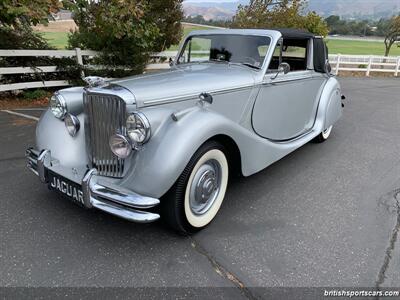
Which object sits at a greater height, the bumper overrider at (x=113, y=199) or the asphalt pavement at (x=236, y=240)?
the bumper overrider at (x=113, y=199)

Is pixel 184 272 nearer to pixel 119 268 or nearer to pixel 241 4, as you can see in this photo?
pixel 119 268

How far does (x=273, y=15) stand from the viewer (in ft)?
47.8

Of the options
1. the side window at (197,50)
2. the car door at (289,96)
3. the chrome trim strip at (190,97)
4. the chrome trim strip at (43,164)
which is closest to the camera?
the chrome trim strip at (190,97)

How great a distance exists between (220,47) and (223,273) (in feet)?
8.74

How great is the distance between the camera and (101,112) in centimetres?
265

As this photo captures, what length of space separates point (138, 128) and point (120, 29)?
20.7 ft

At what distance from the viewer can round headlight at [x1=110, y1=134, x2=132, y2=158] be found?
8.18 feet

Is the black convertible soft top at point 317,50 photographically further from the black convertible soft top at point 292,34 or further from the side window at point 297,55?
the side window at point 297,55

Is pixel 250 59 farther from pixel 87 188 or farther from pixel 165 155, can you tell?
pixel 87 188

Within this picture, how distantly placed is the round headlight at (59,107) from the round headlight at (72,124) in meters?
0.09

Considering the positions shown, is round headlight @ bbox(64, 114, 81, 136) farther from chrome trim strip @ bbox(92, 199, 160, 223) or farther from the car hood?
chrome trim strip @ bbox(92, 199, 160, 223)

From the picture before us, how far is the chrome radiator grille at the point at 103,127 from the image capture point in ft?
8.43

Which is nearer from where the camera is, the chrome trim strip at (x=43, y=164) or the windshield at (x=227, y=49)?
the chrome trim strip at (x=43, y=164)

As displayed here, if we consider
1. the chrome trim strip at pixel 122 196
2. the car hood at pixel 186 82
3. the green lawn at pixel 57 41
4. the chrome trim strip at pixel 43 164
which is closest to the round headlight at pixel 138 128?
the car hood at pixel 186 82
